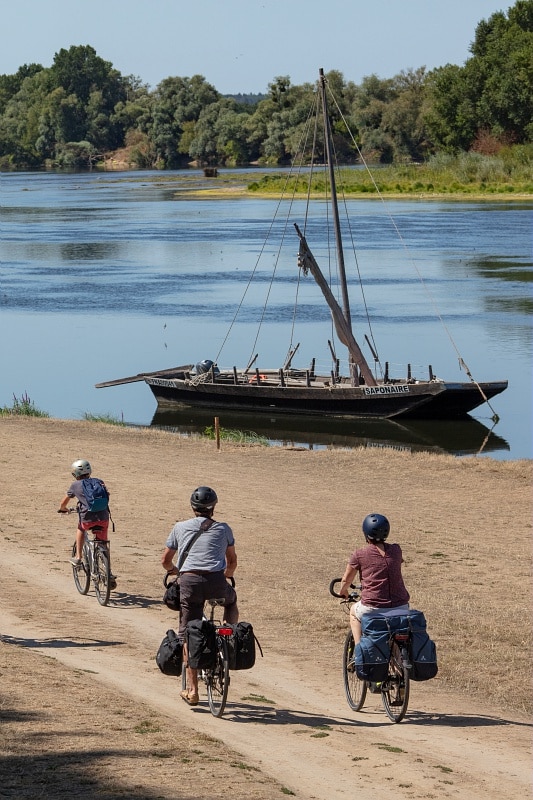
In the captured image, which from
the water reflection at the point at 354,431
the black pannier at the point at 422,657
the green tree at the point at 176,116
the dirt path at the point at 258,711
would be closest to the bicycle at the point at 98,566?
the dirt path at the point at 258,711

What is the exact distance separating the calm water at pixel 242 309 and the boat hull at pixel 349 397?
0.50 meters

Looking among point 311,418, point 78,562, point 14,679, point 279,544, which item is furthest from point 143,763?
point 311,418

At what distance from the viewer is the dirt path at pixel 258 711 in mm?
7824

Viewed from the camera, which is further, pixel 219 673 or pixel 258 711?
pixel 258 711

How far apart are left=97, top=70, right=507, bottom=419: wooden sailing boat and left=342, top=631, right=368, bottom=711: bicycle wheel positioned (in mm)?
21950

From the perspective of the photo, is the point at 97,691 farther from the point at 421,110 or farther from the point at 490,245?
the point at 421,110

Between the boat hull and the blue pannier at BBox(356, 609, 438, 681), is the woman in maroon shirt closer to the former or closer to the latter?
the blue pannier at BBox(356, 609, 438, 681)

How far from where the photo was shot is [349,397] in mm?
32531

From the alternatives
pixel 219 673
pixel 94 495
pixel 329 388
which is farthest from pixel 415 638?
pixel 329 388

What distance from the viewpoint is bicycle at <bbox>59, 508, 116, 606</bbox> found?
12.8m

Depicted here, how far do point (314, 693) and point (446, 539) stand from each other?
7.62 metres

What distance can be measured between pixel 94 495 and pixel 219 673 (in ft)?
13.1

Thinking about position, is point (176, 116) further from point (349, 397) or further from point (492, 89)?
point (349, 397)

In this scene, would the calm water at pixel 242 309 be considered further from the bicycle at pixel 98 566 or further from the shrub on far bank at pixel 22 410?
the bicycle at pixel 98 566
